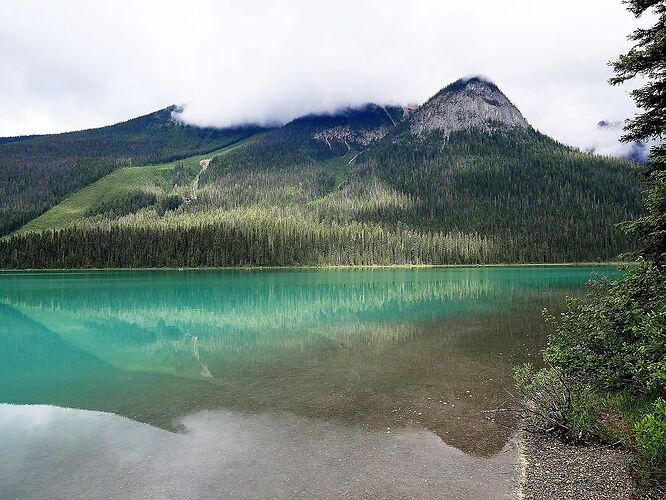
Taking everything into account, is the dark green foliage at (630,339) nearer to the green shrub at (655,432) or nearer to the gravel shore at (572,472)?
the gravel shore at (572,472)

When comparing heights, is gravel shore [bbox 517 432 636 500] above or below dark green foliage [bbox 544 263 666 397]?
below

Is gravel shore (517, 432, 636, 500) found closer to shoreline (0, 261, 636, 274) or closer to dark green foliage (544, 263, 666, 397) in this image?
dark green foliage (544, 263, 666, 397)

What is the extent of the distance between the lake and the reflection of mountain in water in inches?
4.9

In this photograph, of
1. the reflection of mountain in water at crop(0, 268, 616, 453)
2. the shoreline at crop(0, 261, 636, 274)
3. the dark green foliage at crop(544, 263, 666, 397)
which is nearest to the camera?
the dark green foliage at crop(544, 263, 666, 397)

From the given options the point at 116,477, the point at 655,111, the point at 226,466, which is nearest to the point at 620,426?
the point at 655,111

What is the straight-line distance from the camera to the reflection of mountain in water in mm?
17406

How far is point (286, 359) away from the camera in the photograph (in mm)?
25703

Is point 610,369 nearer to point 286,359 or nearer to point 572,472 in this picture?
point 572,472

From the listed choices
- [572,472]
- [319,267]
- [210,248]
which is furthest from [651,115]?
[210,248]

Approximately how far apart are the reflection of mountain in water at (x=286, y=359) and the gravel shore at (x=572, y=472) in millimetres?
1613

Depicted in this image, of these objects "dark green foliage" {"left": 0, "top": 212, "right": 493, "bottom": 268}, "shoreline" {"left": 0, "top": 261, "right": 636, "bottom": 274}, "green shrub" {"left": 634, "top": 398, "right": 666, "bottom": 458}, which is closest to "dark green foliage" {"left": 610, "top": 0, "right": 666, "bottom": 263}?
"green shrub" {"left": 634, "top": 398, "right": 666, "bottom": 458}

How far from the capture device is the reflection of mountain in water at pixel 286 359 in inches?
685

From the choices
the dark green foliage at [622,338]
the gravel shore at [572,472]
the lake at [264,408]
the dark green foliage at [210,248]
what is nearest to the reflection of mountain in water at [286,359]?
the lake at [264,408]

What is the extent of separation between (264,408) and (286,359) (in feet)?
27.7
